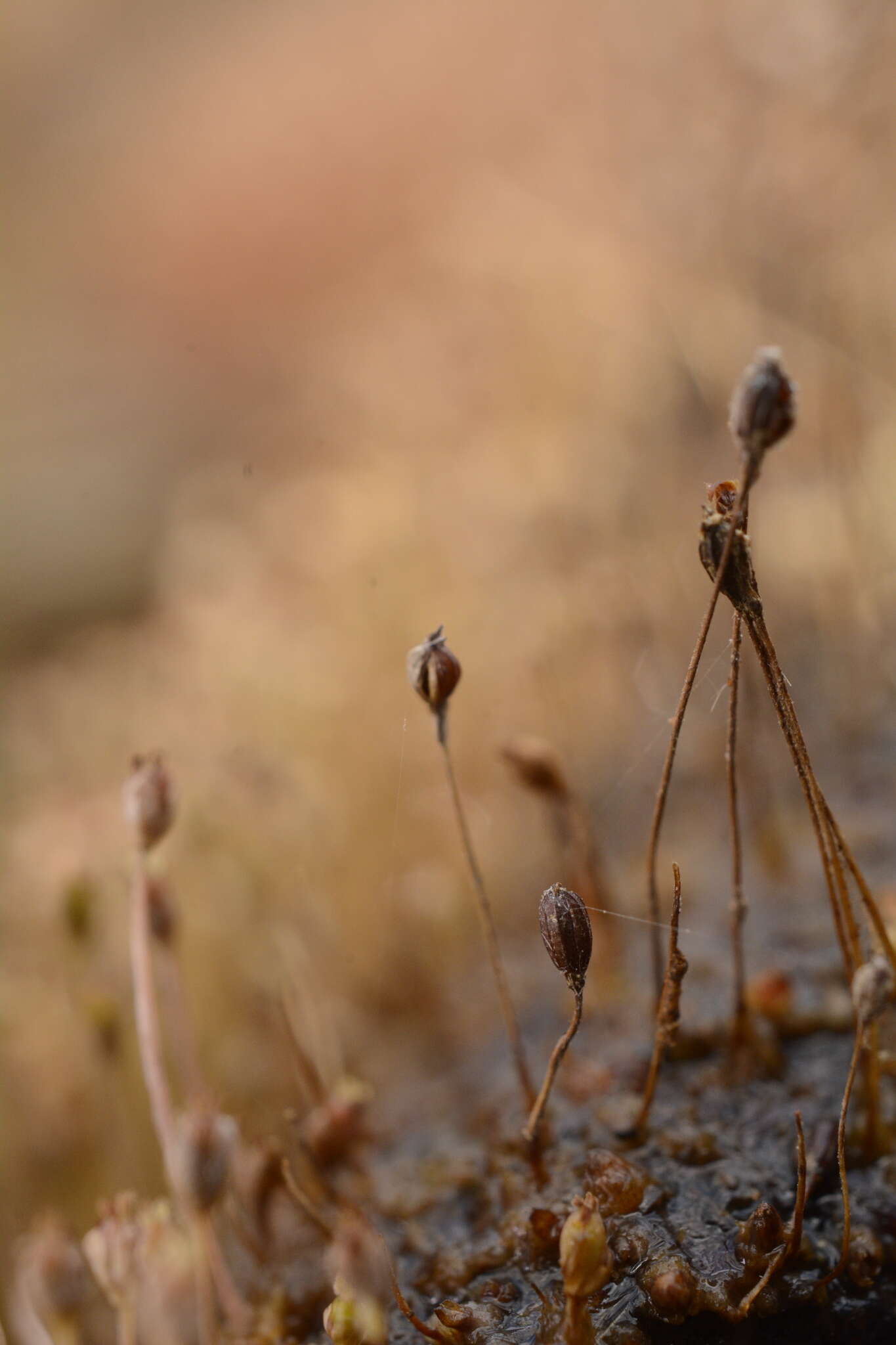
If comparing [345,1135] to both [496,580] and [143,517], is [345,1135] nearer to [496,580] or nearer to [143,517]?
[496,580]

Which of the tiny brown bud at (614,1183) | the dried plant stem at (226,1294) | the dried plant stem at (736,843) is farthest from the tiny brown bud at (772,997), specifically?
the dried plant stem at (226,1294)

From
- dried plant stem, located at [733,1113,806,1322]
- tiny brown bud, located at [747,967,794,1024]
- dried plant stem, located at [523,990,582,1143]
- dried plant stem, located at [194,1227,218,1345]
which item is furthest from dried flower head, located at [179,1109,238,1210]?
tiny brown bud, located at [747,967,794,1024]

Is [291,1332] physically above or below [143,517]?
below

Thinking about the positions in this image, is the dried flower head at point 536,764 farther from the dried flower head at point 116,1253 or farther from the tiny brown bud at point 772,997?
the dried flower head at point 116,1253

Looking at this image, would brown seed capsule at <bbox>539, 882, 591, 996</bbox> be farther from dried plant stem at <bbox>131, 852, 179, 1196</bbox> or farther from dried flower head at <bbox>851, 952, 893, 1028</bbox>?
dried plant stem at <bbox>131, 852, 179, 1196</bbox>

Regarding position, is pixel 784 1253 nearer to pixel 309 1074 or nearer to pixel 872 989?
pixel 872 989

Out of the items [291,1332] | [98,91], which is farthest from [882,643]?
[98,91]
